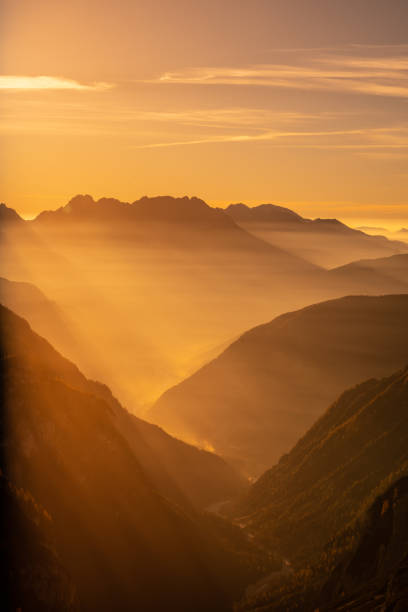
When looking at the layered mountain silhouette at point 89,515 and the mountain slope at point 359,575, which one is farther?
the mountain slope at point 359,575

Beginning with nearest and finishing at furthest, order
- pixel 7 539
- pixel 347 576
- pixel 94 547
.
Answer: pixel 7 539 → pixel 94 547 → pixel 347 576

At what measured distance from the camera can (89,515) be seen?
169750mm

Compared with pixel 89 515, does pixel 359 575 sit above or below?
below

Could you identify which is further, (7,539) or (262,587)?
(262,587)

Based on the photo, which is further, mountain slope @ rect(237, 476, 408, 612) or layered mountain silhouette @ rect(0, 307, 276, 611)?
mountain slope @ rect(237, 476, 408, 612)

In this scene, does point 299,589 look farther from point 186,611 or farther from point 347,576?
point 186,611

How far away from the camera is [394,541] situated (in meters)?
180

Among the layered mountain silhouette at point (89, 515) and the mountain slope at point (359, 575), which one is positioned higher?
the layered mountain silhouette at point (89, 515)

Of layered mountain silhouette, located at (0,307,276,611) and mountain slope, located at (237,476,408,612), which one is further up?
layered mountain silhouette, located at (0,307,276,611)

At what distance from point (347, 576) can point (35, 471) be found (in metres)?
72.7

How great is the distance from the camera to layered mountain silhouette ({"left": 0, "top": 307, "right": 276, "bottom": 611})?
153500 mm

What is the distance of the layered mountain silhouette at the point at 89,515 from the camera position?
15350cm

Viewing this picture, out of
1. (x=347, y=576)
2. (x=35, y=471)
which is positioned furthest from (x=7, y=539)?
(x=347, y=576)

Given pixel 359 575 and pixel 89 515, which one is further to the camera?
pixel 359 575
